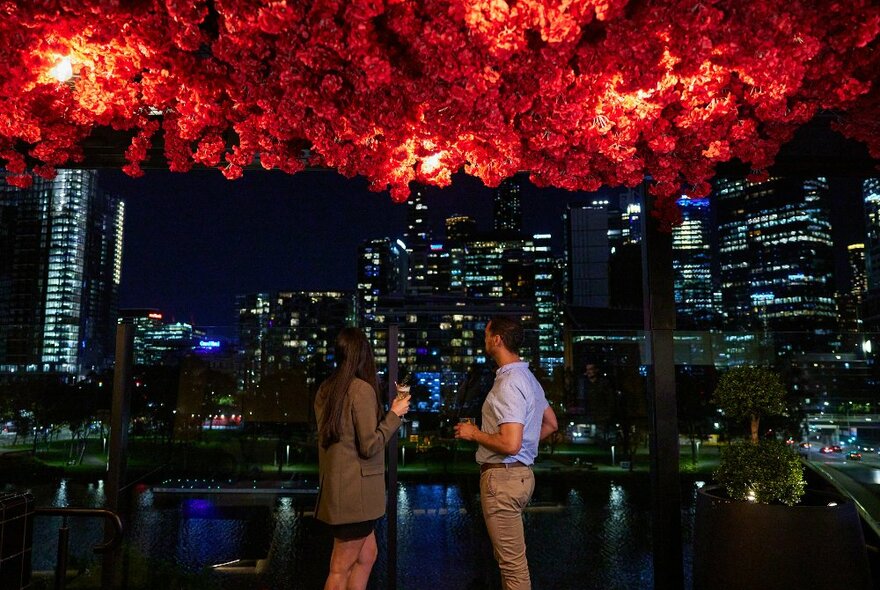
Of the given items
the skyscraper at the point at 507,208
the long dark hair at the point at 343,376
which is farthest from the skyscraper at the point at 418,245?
the long dark hair at the point at 343,376

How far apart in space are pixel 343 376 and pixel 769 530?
7.37 ft

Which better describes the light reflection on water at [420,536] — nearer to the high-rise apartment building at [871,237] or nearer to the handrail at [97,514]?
the handrail at [97,514]

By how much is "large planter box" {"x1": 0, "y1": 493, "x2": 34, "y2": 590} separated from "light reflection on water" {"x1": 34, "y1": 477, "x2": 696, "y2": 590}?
1590 mm

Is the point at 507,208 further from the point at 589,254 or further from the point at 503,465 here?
the point at 503,465

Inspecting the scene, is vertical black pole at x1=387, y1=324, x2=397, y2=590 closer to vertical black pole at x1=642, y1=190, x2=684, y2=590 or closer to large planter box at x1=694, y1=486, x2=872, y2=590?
vertical black pole at x1=642, y1=190, x2=684, y2=590

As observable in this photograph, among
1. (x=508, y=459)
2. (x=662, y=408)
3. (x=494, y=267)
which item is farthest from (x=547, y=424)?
(x=494, y=267)

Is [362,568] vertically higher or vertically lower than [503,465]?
lower

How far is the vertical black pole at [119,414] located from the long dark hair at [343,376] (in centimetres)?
186

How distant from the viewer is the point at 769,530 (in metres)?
2.86

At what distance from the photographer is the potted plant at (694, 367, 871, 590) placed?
2.78m

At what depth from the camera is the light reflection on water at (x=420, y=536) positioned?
407cm

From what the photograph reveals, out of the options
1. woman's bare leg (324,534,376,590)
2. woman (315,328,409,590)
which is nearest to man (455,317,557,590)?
woman (315,328,409,590)

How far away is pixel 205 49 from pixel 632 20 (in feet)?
6.58

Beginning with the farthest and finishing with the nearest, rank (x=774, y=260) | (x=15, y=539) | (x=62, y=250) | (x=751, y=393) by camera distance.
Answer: (x=774, y=260)
(x=62, y=250)
(x=751, y=393)
(x=15, y=539)
